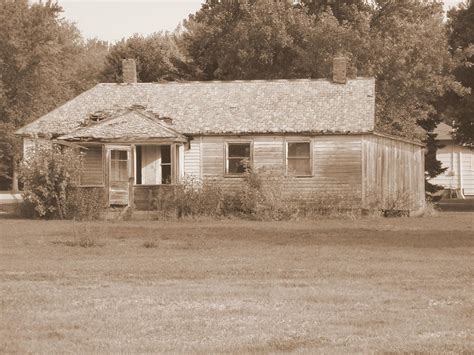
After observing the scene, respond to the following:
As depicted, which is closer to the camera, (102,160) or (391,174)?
(102,160)

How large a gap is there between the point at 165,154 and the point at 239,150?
2880 mm

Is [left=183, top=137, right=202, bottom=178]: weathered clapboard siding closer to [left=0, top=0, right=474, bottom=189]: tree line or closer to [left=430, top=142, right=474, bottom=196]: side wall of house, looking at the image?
[left=0, top=0, right=474, bottom=189]: tree line

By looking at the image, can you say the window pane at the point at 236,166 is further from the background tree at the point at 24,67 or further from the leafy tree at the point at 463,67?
the background tree at the point at 24,67

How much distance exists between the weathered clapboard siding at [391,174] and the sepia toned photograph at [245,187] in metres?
0.09

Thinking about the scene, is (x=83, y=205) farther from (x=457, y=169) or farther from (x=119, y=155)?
(x=457, y=169)

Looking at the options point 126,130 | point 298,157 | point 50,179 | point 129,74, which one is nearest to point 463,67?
point 298,157

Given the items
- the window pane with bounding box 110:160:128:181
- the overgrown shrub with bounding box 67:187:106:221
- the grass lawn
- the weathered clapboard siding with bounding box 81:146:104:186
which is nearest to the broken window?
the window pane with bounding box 110:160:128:181

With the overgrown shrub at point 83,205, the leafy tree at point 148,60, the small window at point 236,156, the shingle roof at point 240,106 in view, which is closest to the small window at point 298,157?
the shingle roof at point 240,106

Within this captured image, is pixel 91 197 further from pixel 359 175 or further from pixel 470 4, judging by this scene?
pixel 470 4

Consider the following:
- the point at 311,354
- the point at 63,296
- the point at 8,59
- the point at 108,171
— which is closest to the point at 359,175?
the point at 108,171

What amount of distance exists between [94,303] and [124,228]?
54.2ft

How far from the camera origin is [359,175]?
36.9 meters

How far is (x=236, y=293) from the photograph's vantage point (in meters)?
14.1

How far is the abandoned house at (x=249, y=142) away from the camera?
36375mm
